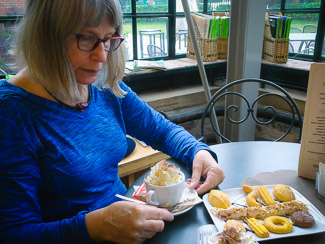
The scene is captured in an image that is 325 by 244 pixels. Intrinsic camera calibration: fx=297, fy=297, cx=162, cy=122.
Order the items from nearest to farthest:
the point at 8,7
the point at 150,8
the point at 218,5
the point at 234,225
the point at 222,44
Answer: the point at 234,225 < the point at 8,7 < the point at 150,8 < the point at 222,44 < the point at 218,5

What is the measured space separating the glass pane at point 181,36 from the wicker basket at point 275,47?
80 centimetres

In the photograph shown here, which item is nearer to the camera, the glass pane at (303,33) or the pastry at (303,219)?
the pastry at (303,219)

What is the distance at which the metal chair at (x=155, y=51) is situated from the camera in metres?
2.95

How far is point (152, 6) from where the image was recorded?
2.82 metres

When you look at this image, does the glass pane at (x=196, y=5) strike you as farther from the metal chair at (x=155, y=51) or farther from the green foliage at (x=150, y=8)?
the metal chair at (x=155, y=51)

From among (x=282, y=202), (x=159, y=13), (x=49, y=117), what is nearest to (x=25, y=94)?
(x=49, y=117)

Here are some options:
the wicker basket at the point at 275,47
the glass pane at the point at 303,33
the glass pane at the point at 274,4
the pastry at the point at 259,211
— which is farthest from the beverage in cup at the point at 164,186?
the glass pane at the point at 274,4

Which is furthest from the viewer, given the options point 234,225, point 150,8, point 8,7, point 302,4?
point 302,4

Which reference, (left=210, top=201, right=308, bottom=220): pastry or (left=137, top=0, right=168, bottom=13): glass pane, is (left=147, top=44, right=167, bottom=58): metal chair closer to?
(left=137, top=0, right=168, bottom=13): glass pane

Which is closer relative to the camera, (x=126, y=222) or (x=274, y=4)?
(x=126, y=222)

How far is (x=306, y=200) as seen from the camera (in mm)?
869

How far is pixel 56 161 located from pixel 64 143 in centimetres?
6

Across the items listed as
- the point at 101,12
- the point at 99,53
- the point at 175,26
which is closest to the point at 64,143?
the point at 99,53

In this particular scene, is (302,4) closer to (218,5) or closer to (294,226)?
(218,5)
